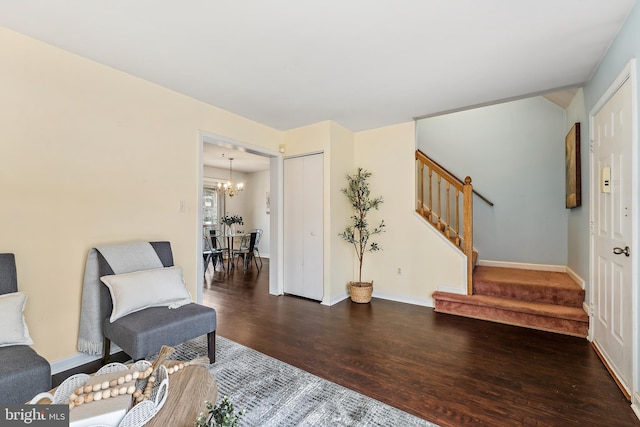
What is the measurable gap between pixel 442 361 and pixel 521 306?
1.44 m

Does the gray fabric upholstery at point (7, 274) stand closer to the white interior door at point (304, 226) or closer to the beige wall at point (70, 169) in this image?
the beige wall at point (70, 169)

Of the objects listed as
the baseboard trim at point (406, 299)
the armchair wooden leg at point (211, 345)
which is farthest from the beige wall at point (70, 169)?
the baseboard trim at point (406, 299)

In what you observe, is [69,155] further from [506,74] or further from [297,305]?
[506,74]

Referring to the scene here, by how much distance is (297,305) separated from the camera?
12.4 ft

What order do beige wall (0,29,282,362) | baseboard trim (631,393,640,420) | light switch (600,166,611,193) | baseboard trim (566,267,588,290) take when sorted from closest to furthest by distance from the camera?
baseboard trim (631,393,640,420)
beige wall (0,29,282,362)
light switch (600,166,611,193)
baseboard trim (566,267,588,290)

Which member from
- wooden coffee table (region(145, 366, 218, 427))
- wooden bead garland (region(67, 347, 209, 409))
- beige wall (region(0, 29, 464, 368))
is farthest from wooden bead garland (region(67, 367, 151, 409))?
beige wall (region(0, 29, 464, 368))

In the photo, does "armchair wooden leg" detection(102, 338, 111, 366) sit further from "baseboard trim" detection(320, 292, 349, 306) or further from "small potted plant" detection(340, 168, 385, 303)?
"small potted plant" detection(340, 168, 385, 303)

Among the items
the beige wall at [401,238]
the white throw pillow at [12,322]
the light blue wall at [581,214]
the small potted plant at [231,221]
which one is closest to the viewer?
the white throw pillow at [12,322]

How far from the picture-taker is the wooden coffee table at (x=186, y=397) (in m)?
1.00

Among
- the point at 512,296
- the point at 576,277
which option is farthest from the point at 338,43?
the point at 576,277

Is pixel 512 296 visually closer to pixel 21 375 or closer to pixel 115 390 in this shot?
pixel 115 390

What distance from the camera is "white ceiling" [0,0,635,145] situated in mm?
1781

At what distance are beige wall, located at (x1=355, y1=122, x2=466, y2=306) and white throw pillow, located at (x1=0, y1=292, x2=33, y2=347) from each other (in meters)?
3.68

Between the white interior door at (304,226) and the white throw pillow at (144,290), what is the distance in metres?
1.97
